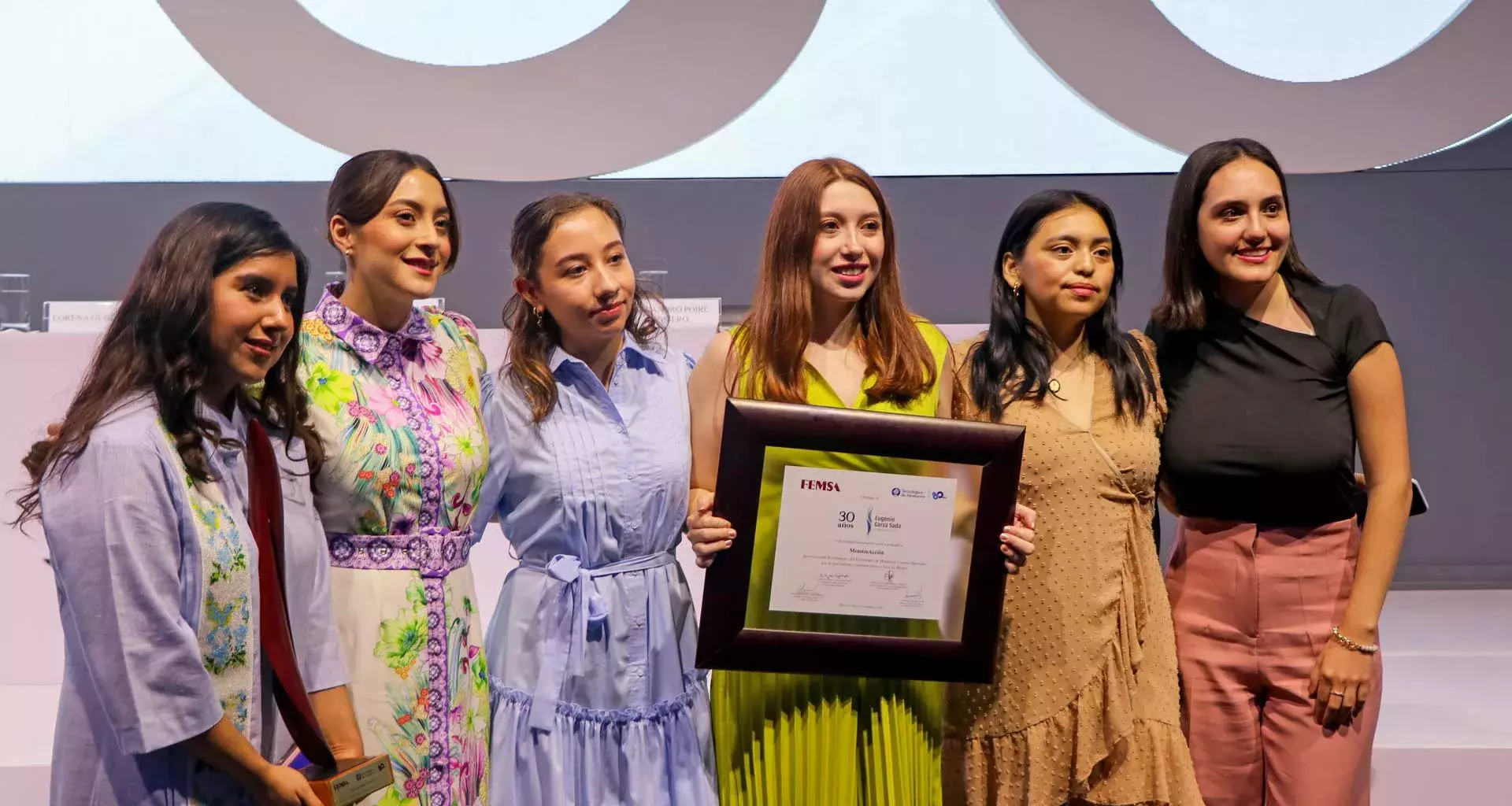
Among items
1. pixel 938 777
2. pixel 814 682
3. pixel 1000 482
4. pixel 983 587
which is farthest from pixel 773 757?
pixel 1000 482

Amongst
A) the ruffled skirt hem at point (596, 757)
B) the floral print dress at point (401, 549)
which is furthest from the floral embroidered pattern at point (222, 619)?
the ruffled skirt hem at point (596, 757)

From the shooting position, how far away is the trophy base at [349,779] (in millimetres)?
1699

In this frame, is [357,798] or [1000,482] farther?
[1000,482]

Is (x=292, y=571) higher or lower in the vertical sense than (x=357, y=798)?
higher

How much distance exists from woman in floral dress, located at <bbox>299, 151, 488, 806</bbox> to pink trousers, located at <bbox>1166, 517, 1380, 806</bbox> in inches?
55.0

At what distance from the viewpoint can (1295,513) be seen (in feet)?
8.04

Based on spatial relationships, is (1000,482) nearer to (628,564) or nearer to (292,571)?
(628,564)

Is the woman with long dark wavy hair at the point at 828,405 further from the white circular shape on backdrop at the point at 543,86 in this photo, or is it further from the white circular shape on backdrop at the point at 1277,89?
the white circular shape on backdrop at the point at 1277,89

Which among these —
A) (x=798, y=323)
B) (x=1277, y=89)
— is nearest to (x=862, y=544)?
(x=798, y=323)

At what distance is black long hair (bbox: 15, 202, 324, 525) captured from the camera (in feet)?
5.30

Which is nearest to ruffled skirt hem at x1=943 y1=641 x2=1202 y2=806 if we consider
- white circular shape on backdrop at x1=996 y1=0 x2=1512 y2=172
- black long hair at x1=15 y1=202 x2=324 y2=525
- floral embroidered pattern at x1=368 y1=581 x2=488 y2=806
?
floral embroidered pattern at x1=368 y1=581 x2=488 y2=806

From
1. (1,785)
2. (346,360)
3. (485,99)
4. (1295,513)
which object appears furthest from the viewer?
(485,99)

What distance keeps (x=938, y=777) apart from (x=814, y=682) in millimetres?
292

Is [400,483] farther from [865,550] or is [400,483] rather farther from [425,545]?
[865,550]
